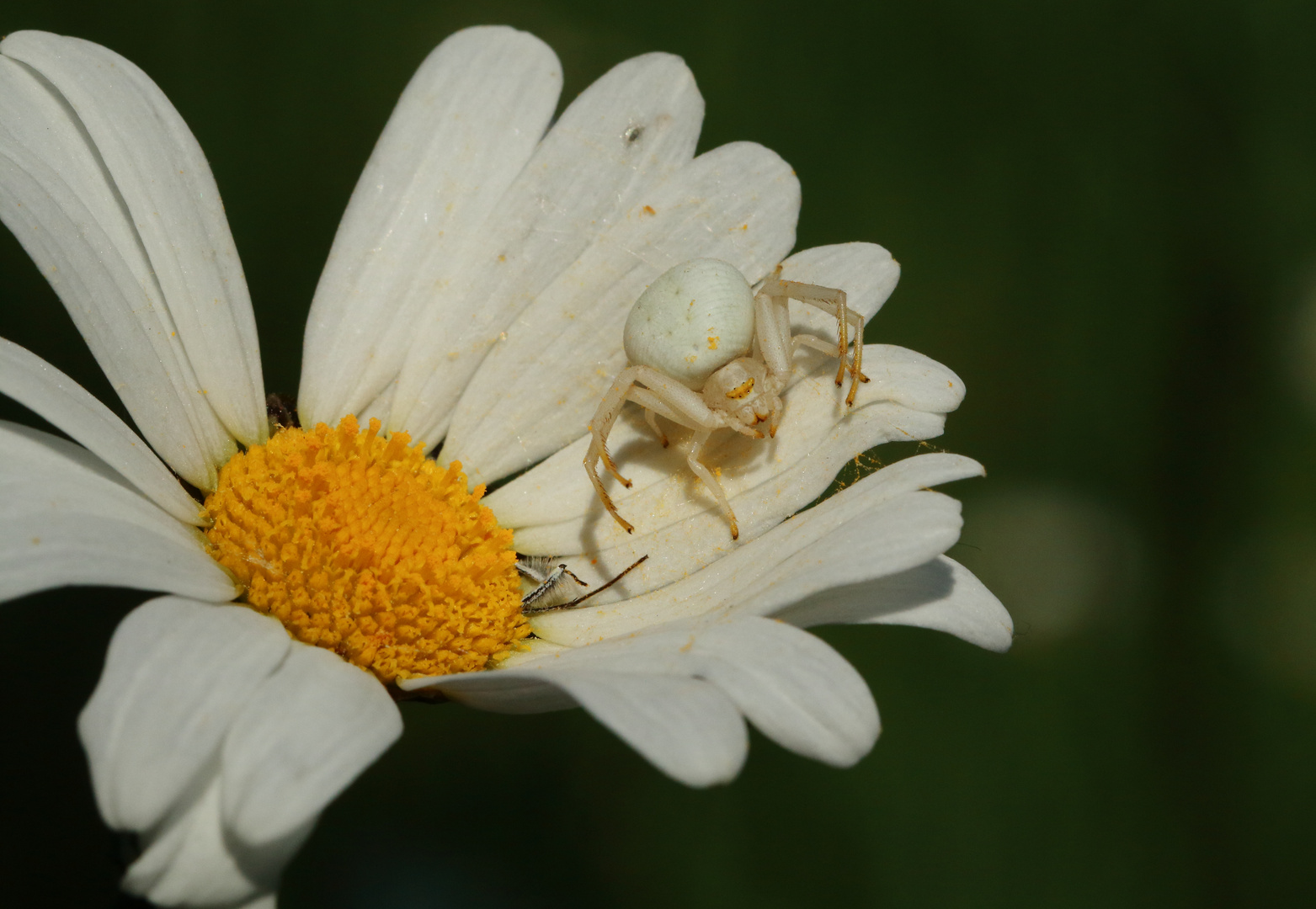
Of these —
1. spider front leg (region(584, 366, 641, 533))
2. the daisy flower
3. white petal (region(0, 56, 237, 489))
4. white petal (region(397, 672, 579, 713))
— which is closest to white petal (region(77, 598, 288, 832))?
the daisy flower

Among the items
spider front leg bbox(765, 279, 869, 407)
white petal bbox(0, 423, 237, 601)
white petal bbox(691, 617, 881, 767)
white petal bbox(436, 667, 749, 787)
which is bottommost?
white petal bbox(0, 423, 237, 601)

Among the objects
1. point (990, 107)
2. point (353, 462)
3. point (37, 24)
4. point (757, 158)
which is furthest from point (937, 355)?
point (37, 24)

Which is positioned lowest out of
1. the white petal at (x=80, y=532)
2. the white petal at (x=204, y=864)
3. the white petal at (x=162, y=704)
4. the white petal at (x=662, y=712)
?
the white petal at (x=204, y=864)

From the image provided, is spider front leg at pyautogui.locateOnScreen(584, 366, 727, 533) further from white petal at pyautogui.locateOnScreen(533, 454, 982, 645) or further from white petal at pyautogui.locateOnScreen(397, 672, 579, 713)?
white petal at pyautogui.locateOnScreen(397, 672, 579, 713)

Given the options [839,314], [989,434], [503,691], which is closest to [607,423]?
[839,314]

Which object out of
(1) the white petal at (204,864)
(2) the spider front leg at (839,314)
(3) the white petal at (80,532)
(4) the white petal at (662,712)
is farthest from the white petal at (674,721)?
(2) the spider front leg at (839,314)

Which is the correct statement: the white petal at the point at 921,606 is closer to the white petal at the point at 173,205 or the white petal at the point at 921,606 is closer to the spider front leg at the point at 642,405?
the spider front leg at the point at 642,405
